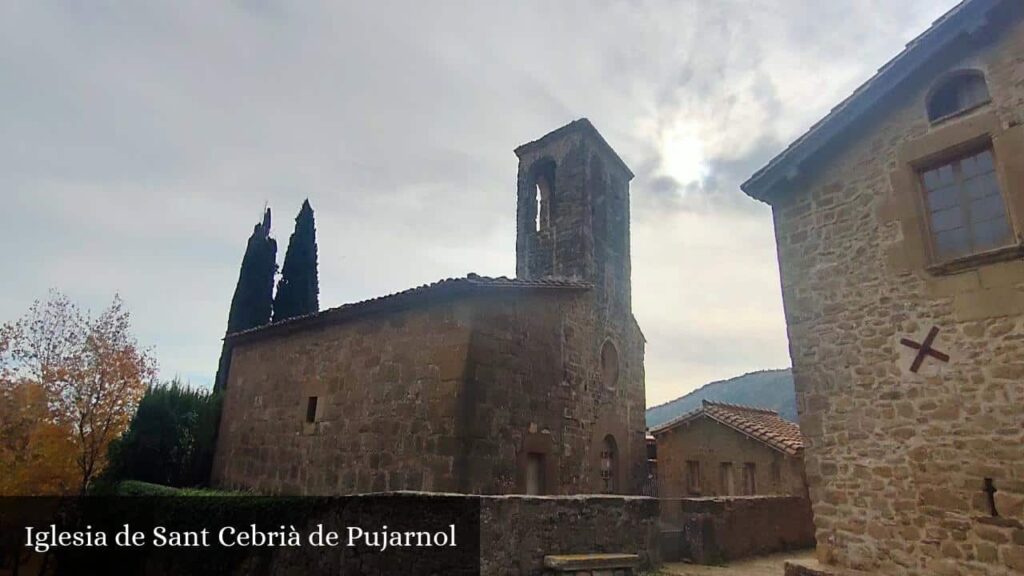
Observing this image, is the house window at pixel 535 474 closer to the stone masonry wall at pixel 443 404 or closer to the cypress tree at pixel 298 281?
the stone masonry wall at pixel 443 404

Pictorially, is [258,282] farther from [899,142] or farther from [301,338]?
[899,142]

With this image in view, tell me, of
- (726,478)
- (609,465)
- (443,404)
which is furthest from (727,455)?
(443,404)

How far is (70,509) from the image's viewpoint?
1374 centimetres

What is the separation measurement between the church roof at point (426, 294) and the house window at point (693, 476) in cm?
657

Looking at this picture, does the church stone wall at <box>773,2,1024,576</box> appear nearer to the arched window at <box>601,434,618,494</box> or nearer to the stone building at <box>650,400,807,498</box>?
the arched window at <box>601,434,618,494</box>

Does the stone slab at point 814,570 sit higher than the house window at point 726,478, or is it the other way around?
the house window at point 726,478

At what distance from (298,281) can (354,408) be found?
17.4m

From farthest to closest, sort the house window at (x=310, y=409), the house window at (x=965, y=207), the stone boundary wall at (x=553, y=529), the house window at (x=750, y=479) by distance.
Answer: the house window at (x=750, y=479) → the house window at (x=310, y=409) → the house window at (x=965, y=207) → the stone boundary wall at (x=553, y=529)

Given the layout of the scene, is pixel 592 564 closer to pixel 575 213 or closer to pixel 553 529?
pixel 553 529

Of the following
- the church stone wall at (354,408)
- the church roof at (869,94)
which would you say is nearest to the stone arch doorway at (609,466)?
the church stone wall at (354,408)

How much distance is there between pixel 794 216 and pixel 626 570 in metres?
5.64

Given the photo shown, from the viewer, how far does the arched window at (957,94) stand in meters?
6.90

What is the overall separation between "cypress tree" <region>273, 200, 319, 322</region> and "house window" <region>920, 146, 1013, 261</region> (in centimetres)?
2347

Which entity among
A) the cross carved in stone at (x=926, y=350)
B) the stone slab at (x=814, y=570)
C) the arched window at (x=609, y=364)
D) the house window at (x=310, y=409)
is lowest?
the stone slab at (x=814, y=570)
